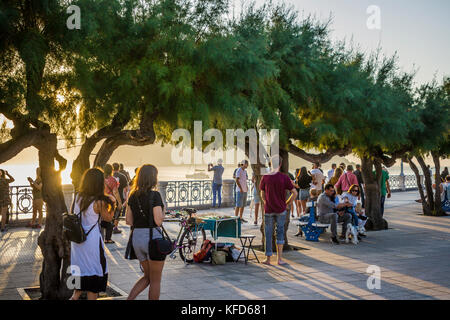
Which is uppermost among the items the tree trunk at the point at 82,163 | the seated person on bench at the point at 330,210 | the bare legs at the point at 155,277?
the tree trunk at the point at 82,163

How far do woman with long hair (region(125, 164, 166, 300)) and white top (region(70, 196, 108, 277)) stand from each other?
0.45m

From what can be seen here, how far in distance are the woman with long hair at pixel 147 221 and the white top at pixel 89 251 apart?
0.45m

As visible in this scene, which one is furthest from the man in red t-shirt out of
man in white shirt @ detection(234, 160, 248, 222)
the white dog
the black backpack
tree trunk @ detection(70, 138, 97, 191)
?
man in white shirt @ detection(234, 160, 248, 222)

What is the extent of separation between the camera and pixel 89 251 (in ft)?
18.7

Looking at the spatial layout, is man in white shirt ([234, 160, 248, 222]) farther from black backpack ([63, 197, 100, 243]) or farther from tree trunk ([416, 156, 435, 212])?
black backpack ([63, 197, 100, 243])

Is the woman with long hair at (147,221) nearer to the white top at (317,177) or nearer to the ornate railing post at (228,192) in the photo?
the white top at (317,177)

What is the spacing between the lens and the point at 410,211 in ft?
67.4

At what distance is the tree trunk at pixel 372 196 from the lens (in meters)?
15.1

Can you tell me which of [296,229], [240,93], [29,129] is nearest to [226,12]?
[240,93]

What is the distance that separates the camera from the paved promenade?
7.54 m

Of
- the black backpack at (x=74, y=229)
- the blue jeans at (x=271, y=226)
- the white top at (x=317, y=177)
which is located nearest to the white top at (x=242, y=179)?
the white top at (x=317, y=177)
